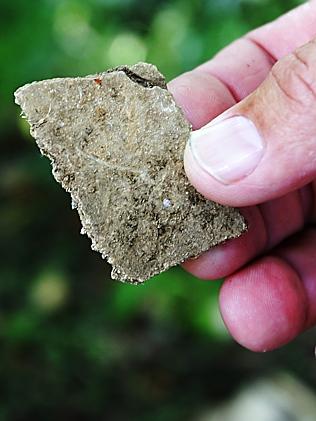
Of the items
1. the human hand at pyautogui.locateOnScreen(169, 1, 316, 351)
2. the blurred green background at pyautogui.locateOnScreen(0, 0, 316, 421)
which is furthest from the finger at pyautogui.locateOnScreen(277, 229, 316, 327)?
the blurred green background at pyautogui.locateOnScreen(0, 0, 316, 421)

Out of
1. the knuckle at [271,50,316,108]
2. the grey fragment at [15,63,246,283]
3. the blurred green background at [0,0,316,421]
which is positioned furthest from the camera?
the blurred green background at [0,0,316,421]

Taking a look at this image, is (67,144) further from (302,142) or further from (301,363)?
(301,363)

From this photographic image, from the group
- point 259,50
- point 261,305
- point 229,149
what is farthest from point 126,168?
point 259,50

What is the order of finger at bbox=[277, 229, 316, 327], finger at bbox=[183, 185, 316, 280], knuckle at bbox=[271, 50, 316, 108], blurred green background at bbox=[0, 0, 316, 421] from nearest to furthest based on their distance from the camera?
knuckle at bbox=[271, 50, 316, 108] < finger at bbox=[183, 185, 316, 280] < finger at bbox=[277, 229, 316, 327] < blurred green background at bbox=[0, 0, 316, 421]

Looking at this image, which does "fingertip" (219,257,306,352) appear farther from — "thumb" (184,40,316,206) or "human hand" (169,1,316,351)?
"thumb" (184,40,316,206)

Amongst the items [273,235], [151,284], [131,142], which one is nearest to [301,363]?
[151,284]

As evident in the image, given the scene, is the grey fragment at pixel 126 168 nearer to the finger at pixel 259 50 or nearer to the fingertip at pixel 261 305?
the fingertip at pixel 261 305

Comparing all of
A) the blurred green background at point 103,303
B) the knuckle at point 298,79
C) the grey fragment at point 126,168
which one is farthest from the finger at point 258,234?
the blurred green background at point 103,303
